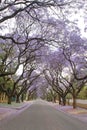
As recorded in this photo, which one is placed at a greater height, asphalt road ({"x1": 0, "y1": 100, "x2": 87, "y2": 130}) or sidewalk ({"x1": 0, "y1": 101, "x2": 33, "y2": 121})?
sidewalk ({"x1": 0, "y1": 101, "x2": 33, "y2": 121})

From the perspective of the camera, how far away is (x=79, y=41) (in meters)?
34.5

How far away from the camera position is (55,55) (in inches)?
1735

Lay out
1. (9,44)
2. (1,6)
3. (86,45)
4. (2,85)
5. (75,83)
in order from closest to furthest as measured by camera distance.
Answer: (1,6)
(86,45)
(9,44)
(2,85)
(75,83)

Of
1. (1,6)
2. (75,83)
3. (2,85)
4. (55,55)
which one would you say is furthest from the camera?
(75,83)

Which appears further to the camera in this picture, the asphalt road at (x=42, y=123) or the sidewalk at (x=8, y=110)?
the sidewalk at (x=8, y=110)

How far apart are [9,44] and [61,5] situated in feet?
70.1

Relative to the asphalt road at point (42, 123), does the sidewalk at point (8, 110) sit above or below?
above

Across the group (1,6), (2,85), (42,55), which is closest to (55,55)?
(42,55)

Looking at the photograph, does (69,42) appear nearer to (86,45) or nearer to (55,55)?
(86,45)

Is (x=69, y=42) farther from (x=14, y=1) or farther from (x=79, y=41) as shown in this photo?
(x=14, y=1)

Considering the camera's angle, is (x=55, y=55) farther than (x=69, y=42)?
Yes

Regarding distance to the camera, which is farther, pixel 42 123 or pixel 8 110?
pixel 8 110

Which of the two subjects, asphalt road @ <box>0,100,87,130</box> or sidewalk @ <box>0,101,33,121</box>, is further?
sidewalk @ <box>0,101,33,121</box>

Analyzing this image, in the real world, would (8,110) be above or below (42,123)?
above
